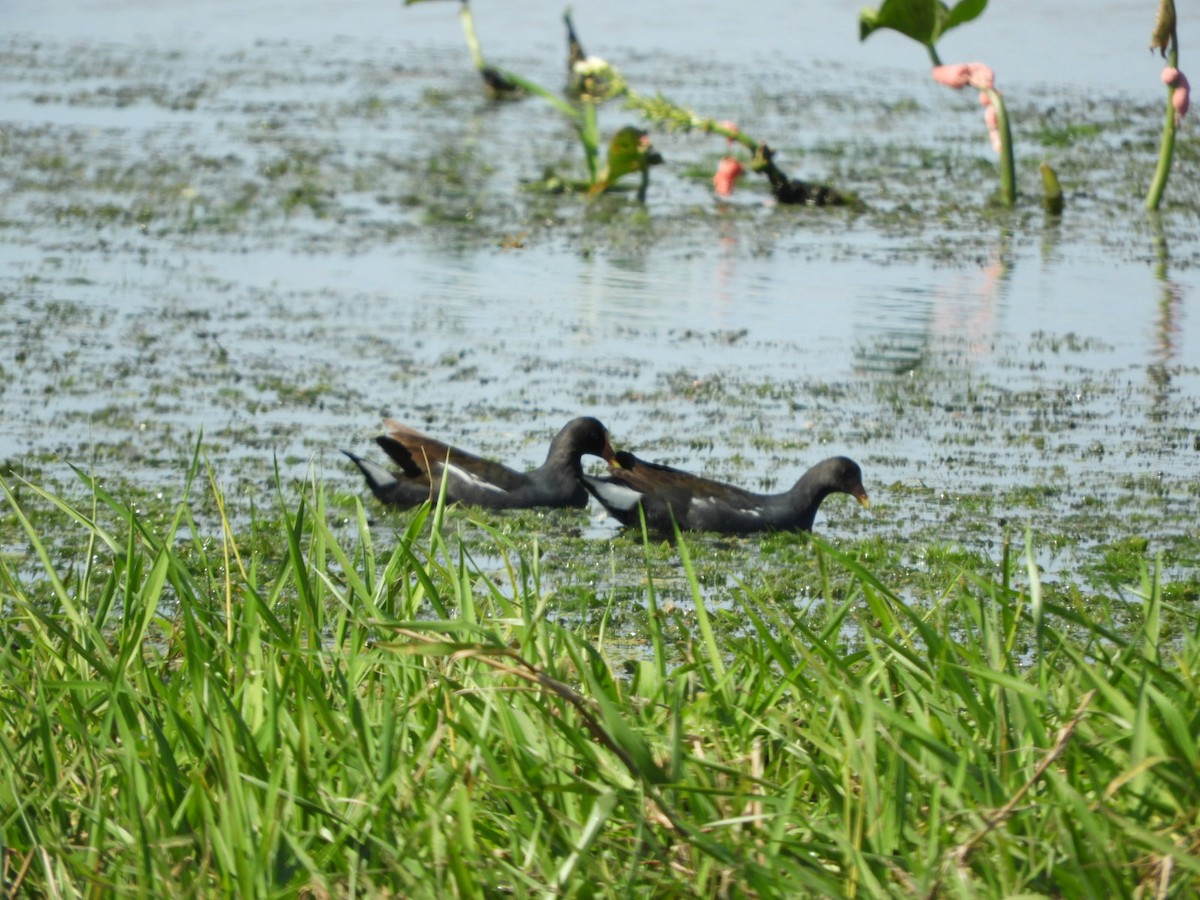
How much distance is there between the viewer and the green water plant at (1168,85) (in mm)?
10484

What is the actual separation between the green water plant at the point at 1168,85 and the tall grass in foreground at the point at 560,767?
754 centimetres

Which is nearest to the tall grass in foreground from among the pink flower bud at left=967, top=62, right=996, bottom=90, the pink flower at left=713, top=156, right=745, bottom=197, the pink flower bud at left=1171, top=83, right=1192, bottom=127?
the pink flower bud at left=1171, top=83, right=1192, bottom=127

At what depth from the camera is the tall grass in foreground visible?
286cm

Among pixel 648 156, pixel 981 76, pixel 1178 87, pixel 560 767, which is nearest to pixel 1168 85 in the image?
pixel 1178 87

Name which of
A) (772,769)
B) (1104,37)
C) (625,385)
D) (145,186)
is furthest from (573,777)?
(1104,37)

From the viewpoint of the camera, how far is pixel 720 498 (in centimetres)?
643

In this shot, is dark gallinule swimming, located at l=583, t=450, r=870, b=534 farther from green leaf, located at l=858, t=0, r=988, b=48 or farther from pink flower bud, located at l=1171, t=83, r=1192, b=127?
green leaf, located at l=858, t=0, r=988, b=48

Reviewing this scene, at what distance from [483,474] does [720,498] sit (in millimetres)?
838

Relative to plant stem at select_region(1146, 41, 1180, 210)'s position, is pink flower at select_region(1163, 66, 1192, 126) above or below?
above

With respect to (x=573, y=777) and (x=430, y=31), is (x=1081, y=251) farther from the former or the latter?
(x=430, y=31)

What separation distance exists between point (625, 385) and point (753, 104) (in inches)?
380

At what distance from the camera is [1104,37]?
21469 millimetres

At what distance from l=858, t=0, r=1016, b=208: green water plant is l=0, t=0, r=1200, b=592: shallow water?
0.62m

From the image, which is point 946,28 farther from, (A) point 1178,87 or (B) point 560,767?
(B) point 560,767
